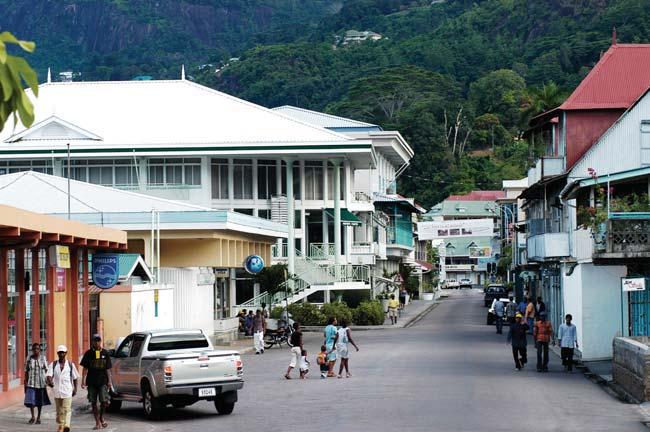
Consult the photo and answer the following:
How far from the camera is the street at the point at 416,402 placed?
2062 cm

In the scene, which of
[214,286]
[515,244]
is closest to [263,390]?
[214,286]

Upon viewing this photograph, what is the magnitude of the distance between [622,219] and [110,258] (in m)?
13.1

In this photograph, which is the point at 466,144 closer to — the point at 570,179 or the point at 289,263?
the point at 289,263

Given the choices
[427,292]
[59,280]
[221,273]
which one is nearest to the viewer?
[59,280]

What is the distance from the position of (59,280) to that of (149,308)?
8782 mm

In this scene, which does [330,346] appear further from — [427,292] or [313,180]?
[427,292]

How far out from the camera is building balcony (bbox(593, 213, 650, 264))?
32.0 metres

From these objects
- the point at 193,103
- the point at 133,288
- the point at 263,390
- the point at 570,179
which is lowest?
the point at 263,390

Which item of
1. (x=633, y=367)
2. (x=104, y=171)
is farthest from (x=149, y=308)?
A: (x=104, y=171)

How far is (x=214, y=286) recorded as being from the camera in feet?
176

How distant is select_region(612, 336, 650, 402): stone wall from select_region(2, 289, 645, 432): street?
1.89 feet

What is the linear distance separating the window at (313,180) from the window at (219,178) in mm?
4684

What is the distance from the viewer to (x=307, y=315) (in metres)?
62.1

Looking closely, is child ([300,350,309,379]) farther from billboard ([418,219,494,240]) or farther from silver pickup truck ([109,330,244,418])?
billboard ([418,219,494,240])
